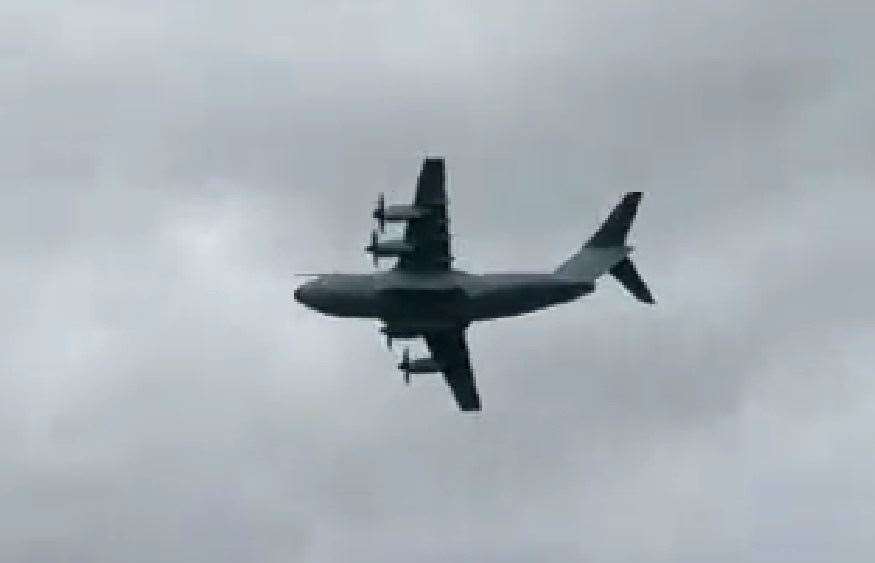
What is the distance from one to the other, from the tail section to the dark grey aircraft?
64 millimetres

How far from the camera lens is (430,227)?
13362cm

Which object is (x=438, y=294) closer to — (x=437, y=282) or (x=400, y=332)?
(x=437, y=282)

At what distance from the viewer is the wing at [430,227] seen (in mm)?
130375

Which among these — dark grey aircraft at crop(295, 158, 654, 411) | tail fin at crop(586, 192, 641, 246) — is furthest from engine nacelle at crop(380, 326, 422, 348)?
tail fin at crop(586, 192, 641, 246)

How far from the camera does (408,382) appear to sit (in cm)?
14638

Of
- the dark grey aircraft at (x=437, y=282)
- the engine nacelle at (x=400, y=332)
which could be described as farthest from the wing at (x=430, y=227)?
the engine nacelle at (x=400, y=332)

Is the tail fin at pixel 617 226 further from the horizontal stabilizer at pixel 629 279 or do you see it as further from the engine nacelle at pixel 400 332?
the engine nacelle at pixel 400 332

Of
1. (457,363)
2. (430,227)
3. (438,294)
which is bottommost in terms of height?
(457,363)

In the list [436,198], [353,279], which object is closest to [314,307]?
[353,279]

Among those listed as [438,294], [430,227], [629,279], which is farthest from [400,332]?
[629,279]

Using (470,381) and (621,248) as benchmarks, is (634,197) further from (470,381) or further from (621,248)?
(470,381)

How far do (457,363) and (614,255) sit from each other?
544 inches

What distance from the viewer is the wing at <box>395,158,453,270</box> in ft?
428

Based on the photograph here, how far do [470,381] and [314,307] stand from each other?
15.8m
